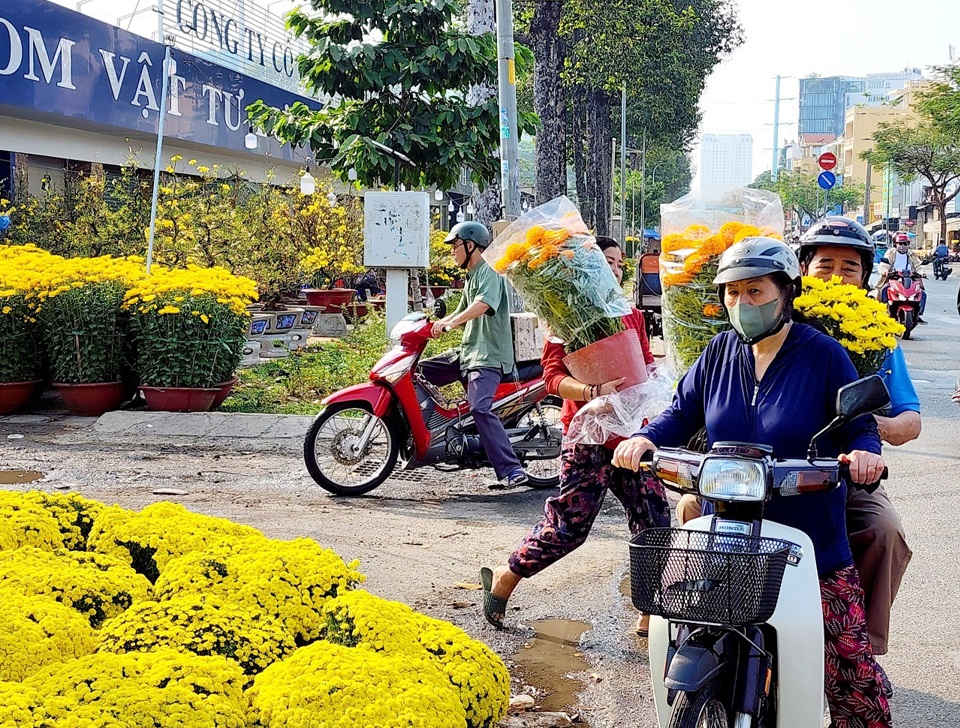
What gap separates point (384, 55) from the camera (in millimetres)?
13602

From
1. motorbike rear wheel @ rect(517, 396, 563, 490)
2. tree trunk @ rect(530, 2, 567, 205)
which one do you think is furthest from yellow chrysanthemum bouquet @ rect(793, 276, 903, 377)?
tree trunk @ rect(530, 2, 567, 205)

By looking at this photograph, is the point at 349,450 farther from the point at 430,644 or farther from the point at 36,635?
the point at 36,635

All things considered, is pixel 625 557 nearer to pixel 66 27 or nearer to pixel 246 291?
pixel 246 291

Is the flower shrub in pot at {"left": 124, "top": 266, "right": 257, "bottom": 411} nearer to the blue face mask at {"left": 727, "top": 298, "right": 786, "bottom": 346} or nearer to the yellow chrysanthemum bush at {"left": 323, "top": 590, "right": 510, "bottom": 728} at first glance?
the yellow chrysanthemum bush at {"left": 323, "top": 590, "right": 510, "bottom": 728}

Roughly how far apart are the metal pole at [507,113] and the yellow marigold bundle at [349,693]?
8.82m

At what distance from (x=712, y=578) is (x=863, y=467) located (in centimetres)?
58

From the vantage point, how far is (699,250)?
3965mm

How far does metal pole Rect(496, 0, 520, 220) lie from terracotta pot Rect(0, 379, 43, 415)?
506cm

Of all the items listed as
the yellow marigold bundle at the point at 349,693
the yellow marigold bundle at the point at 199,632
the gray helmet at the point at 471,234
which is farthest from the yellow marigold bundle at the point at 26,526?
the gray helmet at the point at 471,234

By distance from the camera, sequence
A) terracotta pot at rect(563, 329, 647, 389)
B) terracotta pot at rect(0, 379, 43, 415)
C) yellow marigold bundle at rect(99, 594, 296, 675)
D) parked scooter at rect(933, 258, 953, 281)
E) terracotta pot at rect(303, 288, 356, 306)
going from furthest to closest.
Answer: parked scooter at rect(933, 258, 953, 281) → terracotta pot at rect(303, 288, 356, 306) → terracotta pot at rect(0, 379, 43, 415) → terracotta pot at rect(563, 329, 647, 389) → yellow marigold bundle at rect(99, 594, 296, 675)

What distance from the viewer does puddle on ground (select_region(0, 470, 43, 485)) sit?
7.64m

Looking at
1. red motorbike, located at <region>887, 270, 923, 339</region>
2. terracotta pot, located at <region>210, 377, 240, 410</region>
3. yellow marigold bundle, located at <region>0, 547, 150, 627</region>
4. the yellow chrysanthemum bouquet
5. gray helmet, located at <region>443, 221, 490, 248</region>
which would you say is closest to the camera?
yellow marigold bundle, located at <region>0, 547, 150, 627</region>

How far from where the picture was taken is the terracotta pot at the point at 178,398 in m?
9.81

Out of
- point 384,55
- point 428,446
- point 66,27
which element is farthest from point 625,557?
point 66,27
